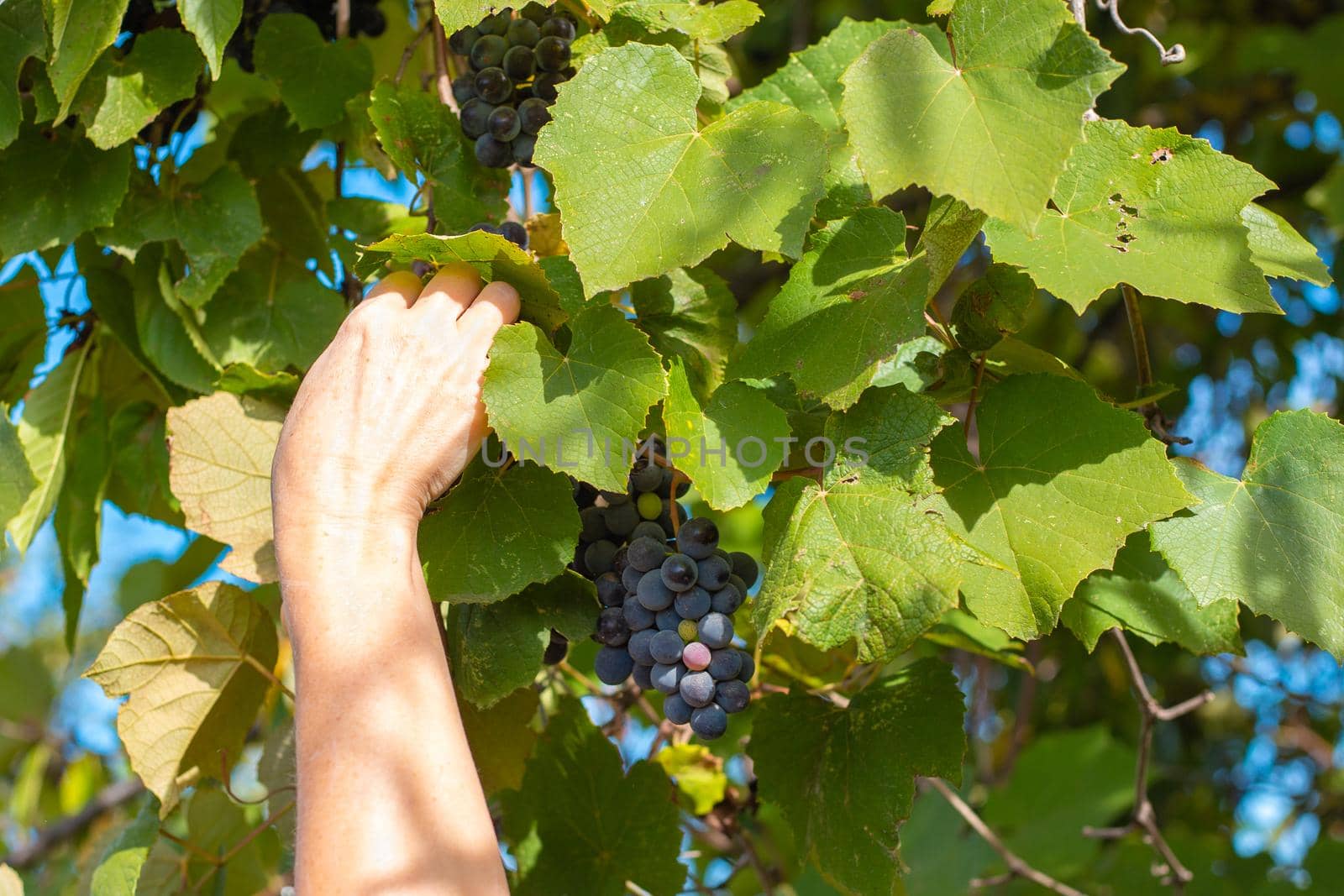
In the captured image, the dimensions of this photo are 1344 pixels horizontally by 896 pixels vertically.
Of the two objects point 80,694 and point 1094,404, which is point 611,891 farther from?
point 80,694

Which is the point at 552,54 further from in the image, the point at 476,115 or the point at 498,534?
the point at 498,534

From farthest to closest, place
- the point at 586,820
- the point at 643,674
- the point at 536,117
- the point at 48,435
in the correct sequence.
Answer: the point at 48,435 < the point at 586,820 < the point at 536,117 < the point at 643,674

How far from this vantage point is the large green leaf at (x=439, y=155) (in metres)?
1.42

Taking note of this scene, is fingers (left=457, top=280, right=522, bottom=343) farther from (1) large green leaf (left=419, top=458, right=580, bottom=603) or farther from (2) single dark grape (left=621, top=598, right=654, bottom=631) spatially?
(2) single dark grape (left=621, top=598, right=654, bottom=631)

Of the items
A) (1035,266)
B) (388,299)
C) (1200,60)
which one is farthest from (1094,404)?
(1200,60)

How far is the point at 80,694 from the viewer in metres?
6.71

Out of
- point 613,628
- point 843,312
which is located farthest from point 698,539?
point 843,312

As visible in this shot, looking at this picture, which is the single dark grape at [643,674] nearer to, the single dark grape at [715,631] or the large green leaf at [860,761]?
the single dark grape at [715,631]

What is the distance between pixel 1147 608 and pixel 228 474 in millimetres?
1234

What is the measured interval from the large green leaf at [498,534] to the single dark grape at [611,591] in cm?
9

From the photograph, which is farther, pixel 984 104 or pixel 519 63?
pixel 519 63

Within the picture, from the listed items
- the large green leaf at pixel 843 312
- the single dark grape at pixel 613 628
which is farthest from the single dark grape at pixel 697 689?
the large green leaf at pixel 843 312

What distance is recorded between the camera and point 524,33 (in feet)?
4.56

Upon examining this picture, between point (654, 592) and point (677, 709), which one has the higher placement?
point (654, 592)
